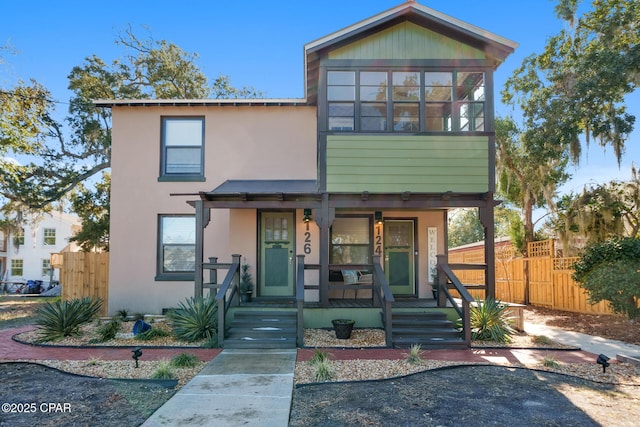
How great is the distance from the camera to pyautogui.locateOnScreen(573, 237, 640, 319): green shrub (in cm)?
887

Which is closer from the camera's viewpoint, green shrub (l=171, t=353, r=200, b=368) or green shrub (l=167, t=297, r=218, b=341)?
green shrub (l=171, t=353, r=200, b=368)

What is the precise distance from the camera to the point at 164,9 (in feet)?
49.1

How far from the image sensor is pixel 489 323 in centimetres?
836

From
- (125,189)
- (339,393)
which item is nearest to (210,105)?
(125,189)

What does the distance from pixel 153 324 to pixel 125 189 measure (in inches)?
146

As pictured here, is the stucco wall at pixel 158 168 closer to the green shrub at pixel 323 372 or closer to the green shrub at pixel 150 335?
the green shrub at pixel 150 335

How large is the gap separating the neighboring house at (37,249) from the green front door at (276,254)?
24899 mm

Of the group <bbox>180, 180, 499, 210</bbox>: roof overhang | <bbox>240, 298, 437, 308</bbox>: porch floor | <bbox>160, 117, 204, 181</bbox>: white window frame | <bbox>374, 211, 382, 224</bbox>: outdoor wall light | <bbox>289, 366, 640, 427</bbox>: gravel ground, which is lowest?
<bbox>289, 366, 640, 427</bbox>: gravel ground

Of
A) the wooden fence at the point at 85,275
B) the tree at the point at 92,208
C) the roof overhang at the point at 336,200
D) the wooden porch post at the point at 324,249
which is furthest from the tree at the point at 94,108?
the wooden porch post at the point at 324,249

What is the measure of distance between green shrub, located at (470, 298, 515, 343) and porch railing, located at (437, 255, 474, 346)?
350 mm

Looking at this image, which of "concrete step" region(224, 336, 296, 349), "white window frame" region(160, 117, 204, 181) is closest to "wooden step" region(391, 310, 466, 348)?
"concrete step" region(224, 336, 296, 349)

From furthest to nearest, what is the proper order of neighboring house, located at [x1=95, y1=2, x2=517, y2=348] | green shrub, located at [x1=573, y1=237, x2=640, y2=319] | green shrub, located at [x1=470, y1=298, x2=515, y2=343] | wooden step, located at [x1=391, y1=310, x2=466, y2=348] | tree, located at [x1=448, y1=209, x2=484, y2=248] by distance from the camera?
tree, located at [x1=448, y1=209, x2=484, y2=248], neighboring house, located at [x1=95, y1=2, x2=517, y2=348], green shrub, located at [x1=573, y1=237, x2=640, y2=319], green shrub, located at [x1=470, y1=298, x2=515, y2=343], wooden step, located at [x1=391, y1=310, x2=466, y2=348]

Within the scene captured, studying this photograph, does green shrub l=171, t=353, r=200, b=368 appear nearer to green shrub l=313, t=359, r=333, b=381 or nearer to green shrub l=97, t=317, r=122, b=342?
green shrub l=313, t=359, r=333, b=381

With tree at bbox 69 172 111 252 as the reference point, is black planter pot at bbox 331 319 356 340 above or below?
below
